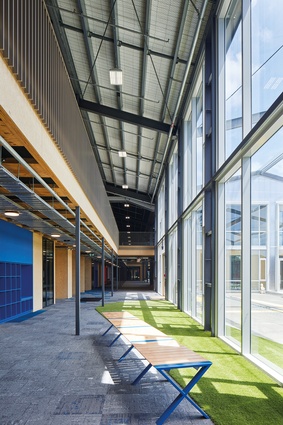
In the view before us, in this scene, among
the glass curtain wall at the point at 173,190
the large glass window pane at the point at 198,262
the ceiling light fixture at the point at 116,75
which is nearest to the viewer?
the ceiling light fixture at the point at 116,75

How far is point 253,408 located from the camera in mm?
4316

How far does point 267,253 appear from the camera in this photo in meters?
5.95

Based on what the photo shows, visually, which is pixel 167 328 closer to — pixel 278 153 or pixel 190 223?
pixel 190 223

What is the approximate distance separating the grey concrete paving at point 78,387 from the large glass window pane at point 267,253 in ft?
5.86

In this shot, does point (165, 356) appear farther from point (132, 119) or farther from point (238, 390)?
point (132, 119)

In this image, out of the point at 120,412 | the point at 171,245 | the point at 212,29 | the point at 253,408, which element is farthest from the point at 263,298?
the point at 171,245

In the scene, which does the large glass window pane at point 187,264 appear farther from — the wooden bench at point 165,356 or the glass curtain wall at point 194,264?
the wooden bench at point 165,356

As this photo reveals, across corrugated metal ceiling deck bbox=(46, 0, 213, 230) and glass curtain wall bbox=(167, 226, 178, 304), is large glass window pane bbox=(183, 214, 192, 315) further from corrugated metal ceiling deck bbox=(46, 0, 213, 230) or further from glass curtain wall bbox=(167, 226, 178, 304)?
glass curtain wall bbox=(167, 226, 178, 304)

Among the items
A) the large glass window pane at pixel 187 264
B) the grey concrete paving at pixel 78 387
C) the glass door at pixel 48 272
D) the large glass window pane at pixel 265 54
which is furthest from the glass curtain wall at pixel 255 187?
the glass door at pixel 48 272

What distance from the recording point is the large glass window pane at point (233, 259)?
7480 mm

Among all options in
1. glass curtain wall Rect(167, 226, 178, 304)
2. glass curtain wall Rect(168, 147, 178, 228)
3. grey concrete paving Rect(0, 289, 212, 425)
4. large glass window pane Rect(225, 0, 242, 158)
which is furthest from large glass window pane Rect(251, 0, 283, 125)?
glass curtain wall Rect(167, 226, 178, 304)

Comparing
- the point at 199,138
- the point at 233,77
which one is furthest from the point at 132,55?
the point at 233,77

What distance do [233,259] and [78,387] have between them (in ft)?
13.2

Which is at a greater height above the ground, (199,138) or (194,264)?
(199,138)
